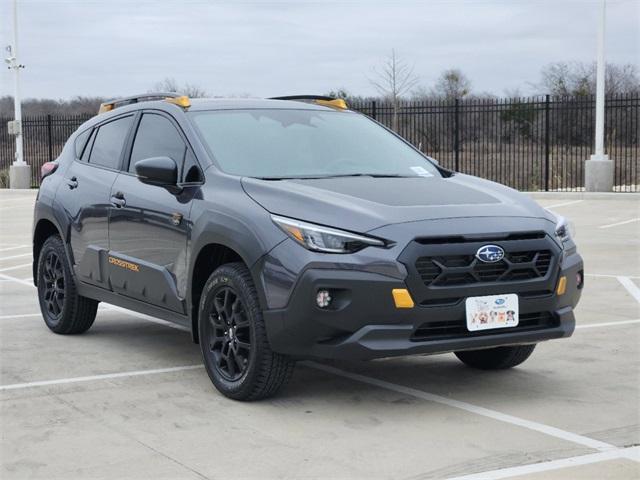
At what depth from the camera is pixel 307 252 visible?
554 centimetres

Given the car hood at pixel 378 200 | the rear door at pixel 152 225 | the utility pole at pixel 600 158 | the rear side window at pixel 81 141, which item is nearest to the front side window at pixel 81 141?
the rear side window at pixel 81 141

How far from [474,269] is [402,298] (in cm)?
45

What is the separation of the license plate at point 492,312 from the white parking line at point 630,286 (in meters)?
4.44

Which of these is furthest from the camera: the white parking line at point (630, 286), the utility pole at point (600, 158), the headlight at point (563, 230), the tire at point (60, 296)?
the utility pole at point (600, 158)

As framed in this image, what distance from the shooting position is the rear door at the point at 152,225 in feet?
21.7

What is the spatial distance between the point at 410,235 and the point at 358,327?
560 mm

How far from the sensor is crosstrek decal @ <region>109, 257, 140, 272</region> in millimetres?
7062

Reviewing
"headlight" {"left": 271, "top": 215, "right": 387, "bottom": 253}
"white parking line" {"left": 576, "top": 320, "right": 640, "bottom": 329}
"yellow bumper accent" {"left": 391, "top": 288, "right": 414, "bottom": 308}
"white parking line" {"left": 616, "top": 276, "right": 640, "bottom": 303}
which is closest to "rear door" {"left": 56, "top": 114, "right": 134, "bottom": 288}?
"headlight" {"left": 271, "top": 215, "right": 387, "bottom": 253}

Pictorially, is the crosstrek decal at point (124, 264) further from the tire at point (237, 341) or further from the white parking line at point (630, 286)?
the white parking line at point (630, 286)

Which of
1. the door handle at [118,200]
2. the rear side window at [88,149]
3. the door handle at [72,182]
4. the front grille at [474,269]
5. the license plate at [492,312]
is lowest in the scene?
the license plate at [492,312]

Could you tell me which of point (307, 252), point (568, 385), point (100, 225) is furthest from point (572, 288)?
point (100, 225)

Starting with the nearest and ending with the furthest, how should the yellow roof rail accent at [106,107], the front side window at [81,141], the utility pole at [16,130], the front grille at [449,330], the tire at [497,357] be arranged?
the front grille at [449,330] → the tire at [497,357] → the front side window at [81,141] → the yellow roof rail accent at [106,107] → the utility pole at [16,130]

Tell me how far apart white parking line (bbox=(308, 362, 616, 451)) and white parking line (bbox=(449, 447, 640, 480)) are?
0.31ft

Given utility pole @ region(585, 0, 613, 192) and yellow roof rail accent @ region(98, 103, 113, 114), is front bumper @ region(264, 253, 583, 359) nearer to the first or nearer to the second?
yellow roof rail accent @ region(98, 103, 113, 114)
